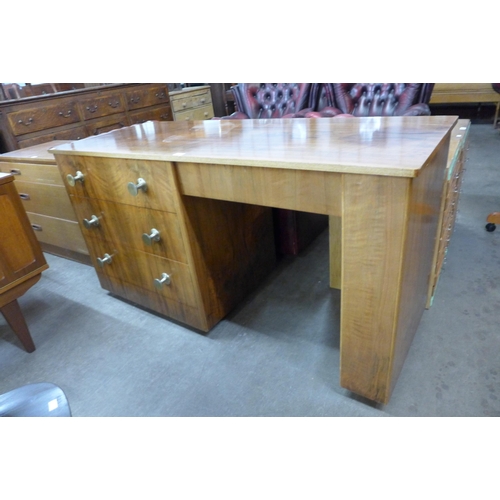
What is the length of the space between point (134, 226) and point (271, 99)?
2081 millimetres

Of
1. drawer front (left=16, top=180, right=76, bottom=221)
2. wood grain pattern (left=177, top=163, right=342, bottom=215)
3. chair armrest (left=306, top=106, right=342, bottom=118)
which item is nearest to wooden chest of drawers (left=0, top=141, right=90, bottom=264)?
drawer front (left=16, top=180, right=76, bottom=221)

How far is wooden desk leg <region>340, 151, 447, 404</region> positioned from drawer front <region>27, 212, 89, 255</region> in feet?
5.02

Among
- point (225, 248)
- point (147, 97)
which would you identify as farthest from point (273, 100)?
point (225, 248)

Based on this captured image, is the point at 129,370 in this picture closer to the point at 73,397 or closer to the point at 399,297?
the point at 73,397

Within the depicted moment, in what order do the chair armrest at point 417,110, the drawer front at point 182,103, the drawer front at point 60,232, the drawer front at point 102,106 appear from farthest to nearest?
the drawer front at point 182,103 → the drawer front at point 102,106 → the chair armrest at point 417,110 → the drawer front at point 60,232

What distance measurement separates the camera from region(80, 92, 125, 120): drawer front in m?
2.87

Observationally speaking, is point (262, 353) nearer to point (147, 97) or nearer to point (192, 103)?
point (147, 97)

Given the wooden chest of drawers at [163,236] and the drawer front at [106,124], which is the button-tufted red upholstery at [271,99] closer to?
the drawer front at [106,124]

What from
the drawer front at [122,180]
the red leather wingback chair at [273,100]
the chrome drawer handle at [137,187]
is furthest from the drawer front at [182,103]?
the chrome drawer handle at [137,187]

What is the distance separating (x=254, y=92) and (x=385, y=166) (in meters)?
2.54

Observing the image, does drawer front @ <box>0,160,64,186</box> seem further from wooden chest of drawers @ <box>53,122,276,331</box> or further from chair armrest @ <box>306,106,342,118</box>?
chair armrest @ <box>306,106,342,118</box>

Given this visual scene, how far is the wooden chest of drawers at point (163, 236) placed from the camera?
1251 millimetres

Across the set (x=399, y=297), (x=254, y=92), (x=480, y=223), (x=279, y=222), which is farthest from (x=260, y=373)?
(x=254, y=92)

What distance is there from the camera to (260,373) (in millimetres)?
1294
